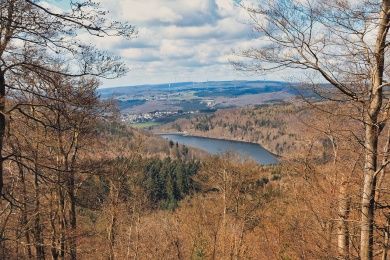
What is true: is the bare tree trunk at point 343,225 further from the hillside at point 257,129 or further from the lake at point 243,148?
the hillside at point 257,129

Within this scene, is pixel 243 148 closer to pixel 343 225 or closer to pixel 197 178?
pixel 197 178

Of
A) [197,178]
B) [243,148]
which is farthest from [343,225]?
[243,148]

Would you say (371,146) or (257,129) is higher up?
(371,146)

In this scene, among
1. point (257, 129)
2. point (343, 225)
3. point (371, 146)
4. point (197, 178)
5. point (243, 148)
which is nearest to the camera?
point (371, 146)

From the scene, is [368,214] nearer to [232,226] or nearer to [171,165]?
[232,226]

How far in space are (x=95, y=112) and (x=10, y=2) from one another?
215 inches

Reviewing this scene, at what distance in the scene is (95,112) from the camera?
34.2ft

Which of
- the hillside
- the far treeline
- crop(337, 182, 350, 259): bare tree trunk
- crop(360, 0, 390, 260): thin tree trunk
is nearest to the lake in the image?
the hillside

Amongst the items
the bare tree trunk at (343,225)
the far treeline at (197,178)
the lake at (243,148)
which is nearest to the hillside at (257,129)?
the lake at (243,148)

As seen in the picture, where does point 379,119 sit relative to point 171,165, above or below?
above

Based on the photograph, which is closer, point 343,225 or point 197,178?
point 343,225

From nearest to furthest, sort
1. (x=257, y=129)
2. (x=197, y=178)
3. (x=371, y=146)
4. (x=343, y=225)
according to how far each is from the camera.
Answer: (x=371, y=146) → (x=343, y=225) → (x=197, y=178) → (x=257, y=129)

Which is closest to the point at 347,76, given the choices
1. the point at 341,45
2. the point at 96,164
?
the point at 341,45

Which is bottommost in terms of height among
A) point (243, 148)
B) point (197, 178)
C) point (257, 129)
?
point (243, 148)
